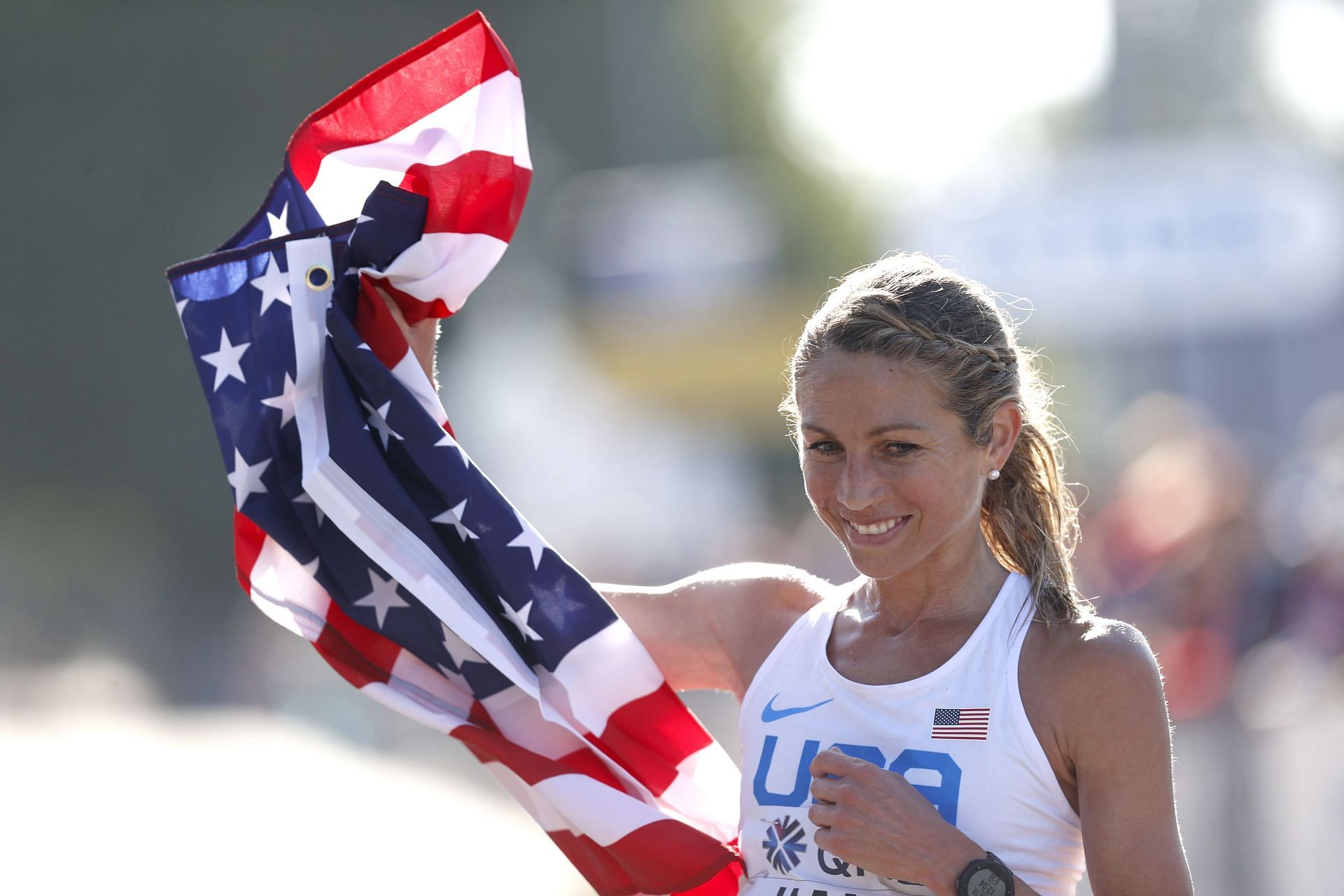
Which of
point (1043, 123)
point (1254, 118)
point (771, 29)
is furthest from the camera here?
point (1043, 123)

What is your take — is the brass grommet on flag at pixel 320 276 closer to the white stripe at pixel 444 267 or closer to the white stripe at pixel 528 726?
the white stripe at pixel 444 267

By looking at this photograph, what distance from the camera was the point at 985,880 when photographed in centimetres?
242

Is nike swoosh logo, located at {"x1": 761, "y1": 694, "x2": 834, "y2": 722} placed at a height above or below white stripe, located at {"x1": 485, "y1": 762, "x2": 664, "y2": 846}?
above

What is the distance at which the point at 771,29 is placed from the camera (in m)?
39.8

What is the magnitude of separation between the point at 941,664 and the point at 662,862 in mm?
720

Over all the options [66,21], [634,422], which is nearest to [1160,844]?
[634,422]

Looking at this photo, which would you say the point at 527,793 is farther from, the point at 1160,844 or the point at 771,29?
the point at 771,29

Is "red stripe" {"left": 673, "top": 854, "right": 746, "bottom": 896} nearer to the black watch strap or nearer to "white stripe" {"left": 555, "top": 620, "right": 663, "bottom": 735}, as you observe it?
"white stripe" {"left": 555, "top": 620, "right": 663, "bottom": 735}

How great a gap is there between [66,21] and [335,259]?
2776cm

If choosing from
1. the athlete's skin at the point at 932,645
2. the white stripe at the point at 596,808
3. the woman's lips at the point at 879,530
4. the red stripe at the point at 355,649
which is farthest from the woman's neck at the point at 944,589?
the red stripe at the point at 355,649

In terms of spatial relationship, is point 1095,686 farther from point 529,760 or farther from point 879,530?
point 529,760

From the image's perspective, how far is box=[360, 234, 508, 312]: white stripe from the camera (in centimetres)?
310

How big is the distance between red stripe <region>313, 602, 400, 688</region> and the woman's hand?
1.05m

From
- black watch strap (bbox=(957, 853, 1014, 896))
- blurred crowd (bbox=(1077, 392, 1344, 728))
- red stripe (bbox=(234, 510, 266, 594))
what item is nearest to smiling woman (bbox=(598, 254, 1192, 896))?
black watch strap (bbox=(957, 853, 1014, 896))
